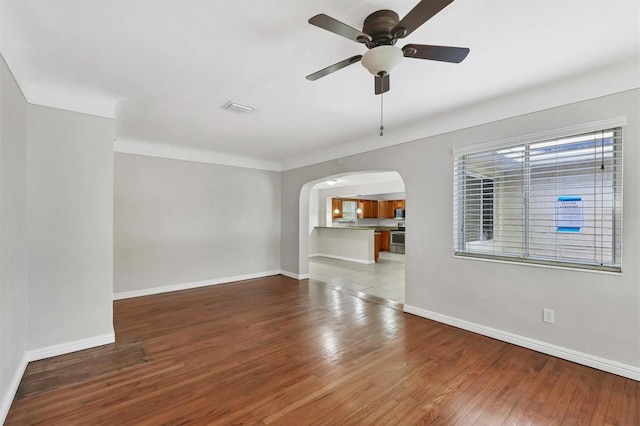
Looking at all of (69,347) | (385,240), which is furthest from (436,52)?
(385,240)

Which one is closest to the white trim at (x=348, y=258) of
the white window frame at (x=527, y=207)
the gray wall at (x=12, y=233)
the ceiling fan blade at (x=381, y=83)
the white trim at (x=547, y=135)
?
the white window frame at (x=527, y=207)

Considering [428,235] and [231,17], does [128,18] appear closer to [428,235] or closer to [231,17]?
[231,17]

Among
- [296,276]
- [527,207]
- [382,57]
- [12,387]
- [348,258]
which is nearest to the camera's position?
[382,57]

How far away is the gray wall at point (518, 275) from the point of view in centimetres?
236

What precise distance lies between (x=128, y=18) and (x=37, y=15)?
0.54 metres

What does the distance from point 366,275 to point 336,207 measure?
4.41 metres

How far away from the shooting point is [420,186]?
3.80m

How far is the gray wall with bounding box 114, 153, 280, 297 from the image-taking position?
455 centimetres

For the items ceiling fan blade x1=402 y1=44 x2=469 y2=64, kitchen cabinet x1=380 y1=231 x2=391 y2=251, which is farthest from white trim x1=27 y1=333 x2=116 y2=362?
kitchen cabinet x1=380 y1=231 x2=391 y2=251

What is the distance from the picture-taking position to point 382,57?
1.73 meters

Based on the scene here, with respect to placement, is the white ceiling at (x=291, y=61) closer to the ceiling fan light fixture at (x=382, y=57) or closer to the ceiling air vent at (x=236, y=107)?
the ceiling air vent at (x=236, y=107)

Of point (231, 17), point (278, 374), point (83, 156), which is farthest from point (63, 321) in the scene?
point (231, 17)

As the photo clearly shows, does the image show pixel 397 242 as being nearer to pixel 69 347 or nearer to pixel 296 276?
pixel 296 276

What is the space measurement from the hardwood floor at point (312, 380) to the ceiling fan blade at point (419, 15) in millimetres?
2380
